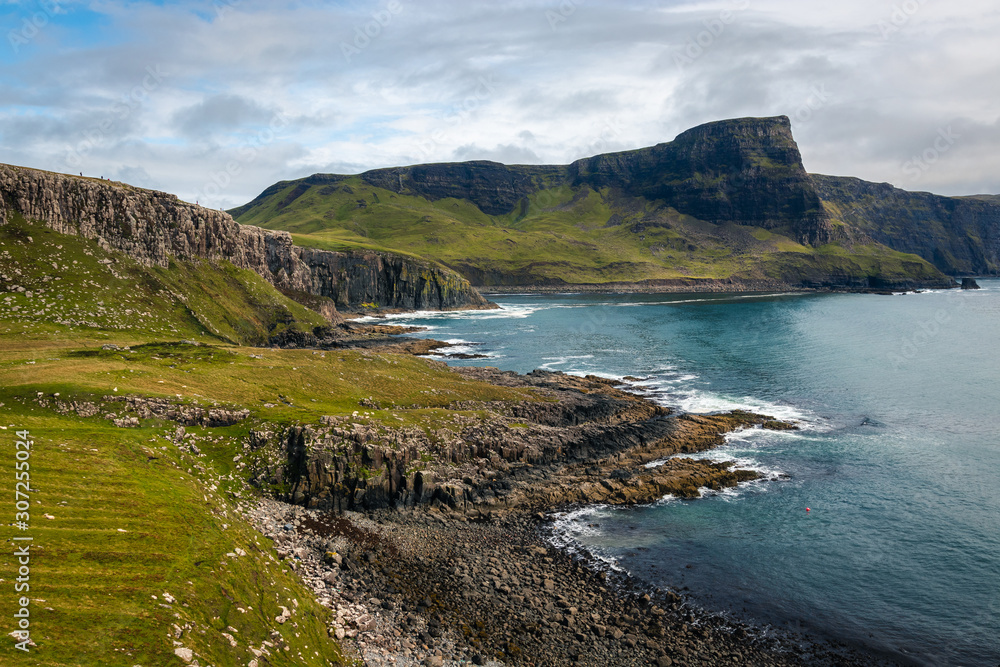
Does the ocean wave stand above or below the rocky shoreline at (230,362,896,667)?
above

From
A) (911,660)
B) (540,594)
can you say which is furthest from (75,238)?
(911,660)

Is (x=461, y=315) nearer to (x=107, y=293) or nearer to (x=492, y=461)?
(x=107, y=293)

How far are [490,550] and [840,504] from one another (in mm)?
28230

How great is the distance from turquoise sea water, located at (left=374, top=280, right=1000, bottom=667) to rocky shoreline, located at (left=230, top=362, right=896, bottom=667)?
8.28 ft

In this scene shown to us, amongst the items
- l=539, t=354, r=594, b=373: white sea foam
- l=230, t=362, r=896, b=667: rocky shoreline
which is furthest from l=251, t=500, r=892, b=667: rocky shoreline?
l=539, t=354, r=594, b=373: white sea foam

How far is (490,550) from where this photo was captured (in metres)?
33.7

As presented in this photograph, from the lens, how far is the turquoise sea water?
29.8m

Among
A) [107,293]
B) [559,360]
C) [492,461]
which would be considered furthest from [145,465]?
[559,360]

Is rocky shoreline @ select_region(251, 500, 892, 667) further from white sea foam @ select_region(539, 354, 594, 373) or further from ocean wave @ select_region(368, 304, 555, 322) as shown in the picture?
ocean wave @ select_region(368, 304, 555, 322)

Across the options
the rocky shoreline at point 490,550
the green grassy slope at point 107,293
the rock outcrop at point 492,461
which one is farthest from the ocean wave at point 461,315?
the rocky shoreline at point 490,550

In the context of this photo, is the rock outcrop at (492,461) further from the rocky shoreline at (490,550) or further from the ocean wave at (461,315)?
the ocean wave at (461,315)

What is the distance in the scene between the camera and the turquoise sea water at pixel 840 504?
2978cm

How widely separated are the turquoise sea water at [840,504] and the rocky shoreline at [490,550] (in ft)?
8.28

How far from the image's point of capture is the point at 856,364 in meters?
91.4
